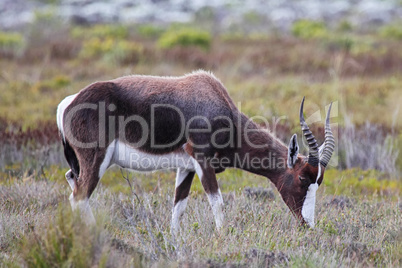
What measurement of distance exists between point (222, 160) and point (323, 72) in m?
12.6

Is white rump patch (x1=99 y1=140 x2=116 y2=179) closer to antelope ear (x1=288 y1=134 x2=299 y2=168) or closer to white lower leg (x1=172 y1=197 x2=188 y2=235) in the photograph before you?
white lower leg (x1=172 y1=197 x2=188 y2=235)

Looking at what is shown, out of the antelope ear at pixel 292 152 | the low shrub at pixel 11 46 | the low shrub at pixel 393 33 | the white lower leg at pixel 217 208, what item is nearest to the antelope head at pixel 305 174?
the antelope ear at pixel 292 152

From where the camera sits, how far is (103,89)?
6.25 meters

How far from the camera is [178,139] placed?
6344 mm

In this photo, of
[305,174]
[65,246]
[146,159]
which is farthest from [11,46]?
[65,246]

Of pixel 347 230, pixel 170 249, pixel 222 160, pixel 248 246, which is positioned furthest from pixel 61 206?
pixel 347 230

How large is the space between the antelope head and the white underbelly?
1.16 metres

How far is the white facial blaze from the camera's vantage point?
6.06 meters

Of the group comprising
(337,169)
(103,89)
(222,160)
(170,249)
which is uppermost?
(103,89)

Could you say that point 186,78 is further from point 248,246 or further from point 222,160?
point 248,246

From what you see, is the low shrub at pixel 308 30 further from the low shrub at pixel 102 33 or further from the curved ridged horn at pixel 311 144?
the curved ridged horn at pixel 311 144

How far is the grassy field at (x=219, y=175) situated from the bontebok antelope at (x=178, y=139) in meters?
0.43

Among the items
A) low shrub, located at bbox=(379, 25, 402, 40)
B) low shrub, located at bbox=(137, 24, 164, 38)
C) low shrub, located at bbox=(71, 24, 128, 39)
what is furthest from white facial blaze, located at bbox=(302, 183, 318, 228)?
low shrub, located at bbox=(379, 25, 402, 40)

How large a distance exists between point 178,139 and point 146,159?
44cm
